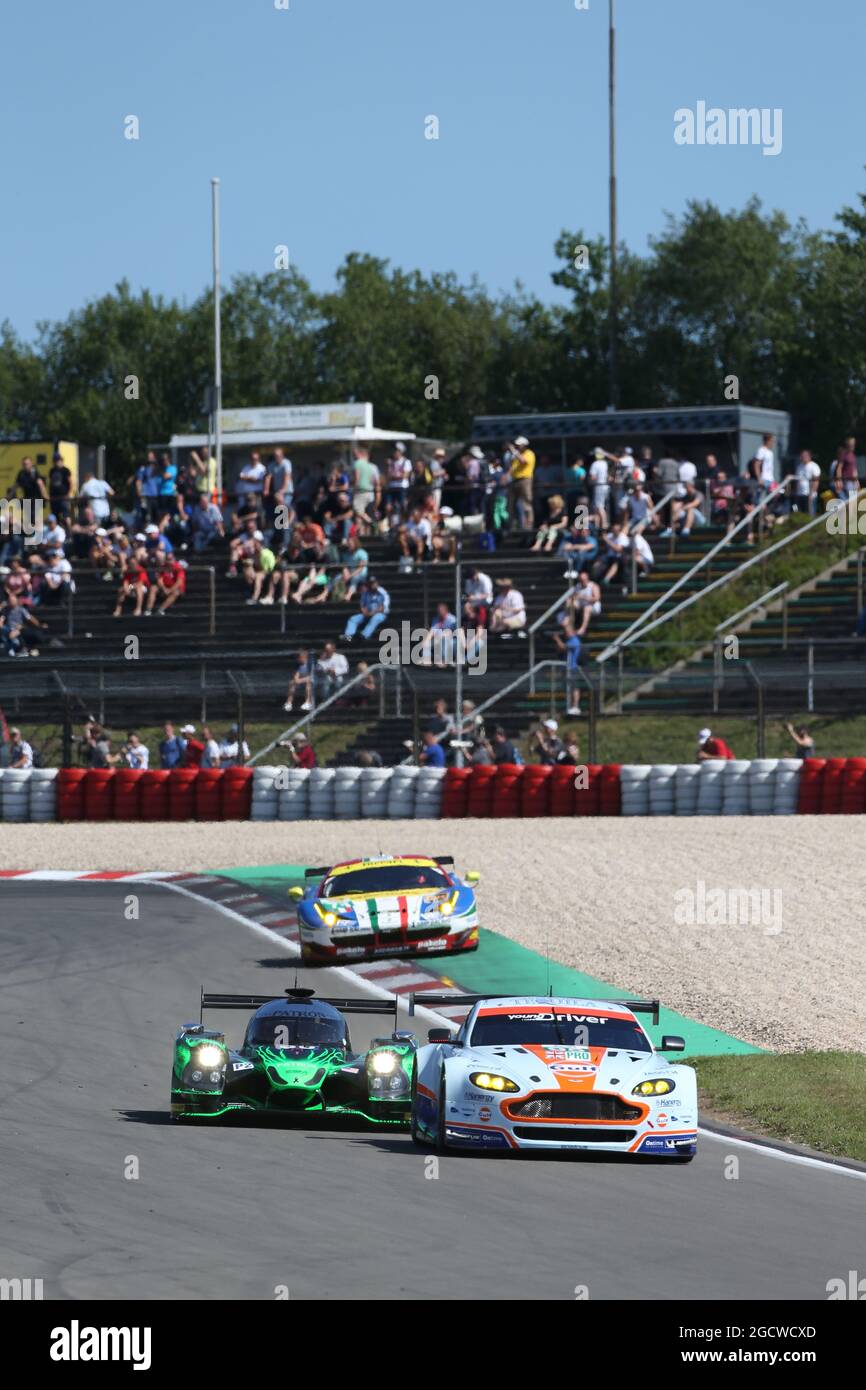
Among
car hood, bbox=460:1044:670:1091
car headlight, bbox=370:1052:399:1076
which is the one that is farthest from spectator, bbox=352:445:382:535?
car hood, bbox=460:1044:670:1091

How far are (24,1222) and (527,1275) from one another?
8.03ft

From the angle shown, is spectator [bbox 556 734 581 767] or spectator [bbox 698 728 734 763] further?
spectator [bbox 556 734 581 767]

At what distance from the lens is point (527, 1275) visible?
9359mm

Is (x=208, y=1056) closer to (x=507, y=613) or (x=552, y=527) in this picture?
(x=507, y=613)

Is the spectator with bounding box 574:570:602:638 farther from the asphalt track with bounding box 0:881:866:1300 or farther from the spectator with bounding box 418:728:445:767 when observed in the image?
the asphalt track with bounding box 0:881:866:1300

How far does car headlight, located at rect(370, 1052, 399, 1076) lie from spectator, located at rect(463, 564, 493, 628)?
25.0 metres

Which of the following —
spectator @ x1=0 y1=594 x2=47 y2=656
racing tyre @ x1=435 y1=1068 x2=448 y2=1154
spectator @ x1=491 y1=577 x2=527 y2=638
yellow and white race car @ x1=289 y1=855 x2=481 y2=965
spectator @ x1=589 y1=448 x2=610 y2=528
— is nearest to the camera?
racing tyre @ x1=435 y1=1068 x2=448 y2=1154

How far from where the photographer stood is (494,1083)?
12938 millimetres

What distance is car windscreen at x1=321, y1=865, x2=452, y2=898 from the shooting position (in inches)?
886

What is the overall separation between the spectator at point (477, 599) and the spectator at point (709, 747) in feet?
18.3

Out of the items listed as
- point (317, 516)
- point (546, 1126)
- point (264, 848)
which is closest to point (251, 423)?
point (317, 516)

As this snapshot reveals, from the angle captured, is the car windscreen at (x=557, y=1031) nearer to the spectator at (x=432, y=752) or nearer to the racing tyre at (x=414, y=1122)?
the racing tyre at (x=414, y=1122)

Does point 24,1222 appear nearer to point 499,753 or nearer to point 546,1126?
point 546,1126

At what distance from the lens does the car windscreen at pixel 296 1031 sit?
14.3m
